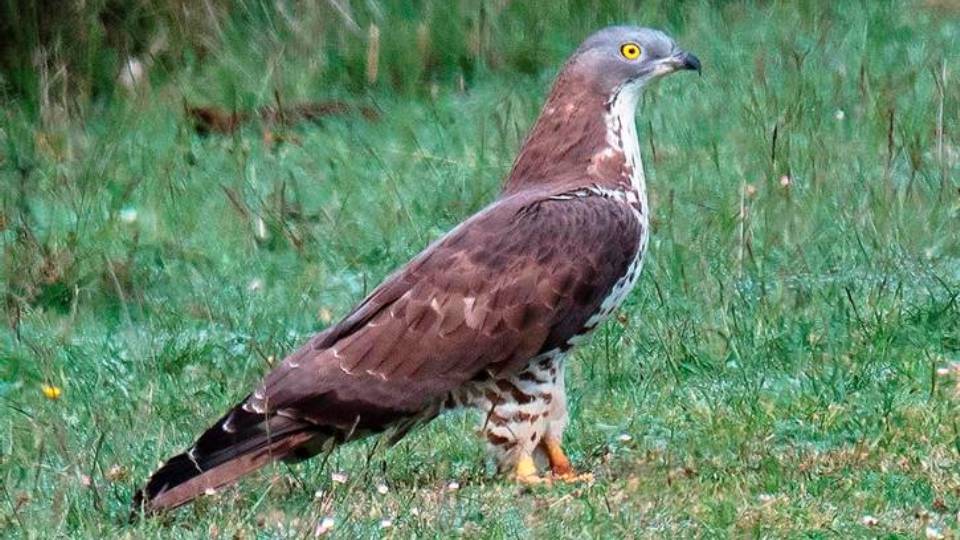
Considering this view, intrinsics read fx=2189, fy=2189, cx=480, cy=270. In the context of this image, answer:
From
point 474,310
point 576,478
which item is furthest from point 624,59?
point 576,478

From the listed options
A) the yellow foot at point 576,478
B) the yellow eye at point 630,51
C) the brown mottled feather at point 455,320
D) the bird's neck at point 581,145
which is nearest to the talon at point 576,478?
the yellow foot at point 576,478

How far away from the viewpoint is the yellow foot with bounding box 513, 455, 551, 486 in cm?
605

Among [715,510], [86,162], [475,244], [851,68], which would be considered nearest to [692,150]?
[851,68]

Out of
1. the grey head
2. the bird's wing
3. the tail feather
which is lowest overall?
the tail feather

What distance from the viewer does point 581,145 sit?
6.48m

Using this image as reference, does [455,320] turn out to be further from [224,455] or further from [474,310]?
[224,455]

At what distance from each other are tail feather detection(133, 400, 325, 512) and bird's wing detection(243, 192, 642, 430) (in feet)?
0.52

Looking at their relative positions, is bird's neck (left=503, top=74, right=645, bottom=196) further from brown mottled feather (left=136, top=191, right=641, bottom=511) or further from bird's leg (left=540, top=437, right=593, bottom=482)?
bird's leg (left=540, top=437, right=593, bottom=482)

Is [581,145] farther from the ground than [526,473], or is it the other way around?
[581,145]

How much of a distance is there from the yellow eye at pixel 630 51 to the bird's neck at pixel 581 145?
0.31ft

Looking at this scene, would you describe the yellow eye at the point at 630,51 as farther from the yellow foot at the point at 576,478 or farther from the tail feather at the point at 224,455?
the tail feather at the point at 224,455

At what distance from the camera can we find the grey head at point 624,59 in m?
6.61

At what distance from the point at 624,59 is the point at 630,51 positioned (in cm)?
5

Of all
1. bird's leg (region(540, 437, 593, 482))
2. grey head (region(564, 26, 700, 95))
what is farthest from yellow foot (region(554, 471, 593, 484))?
grey head (region(564, 26, 700, 95))
